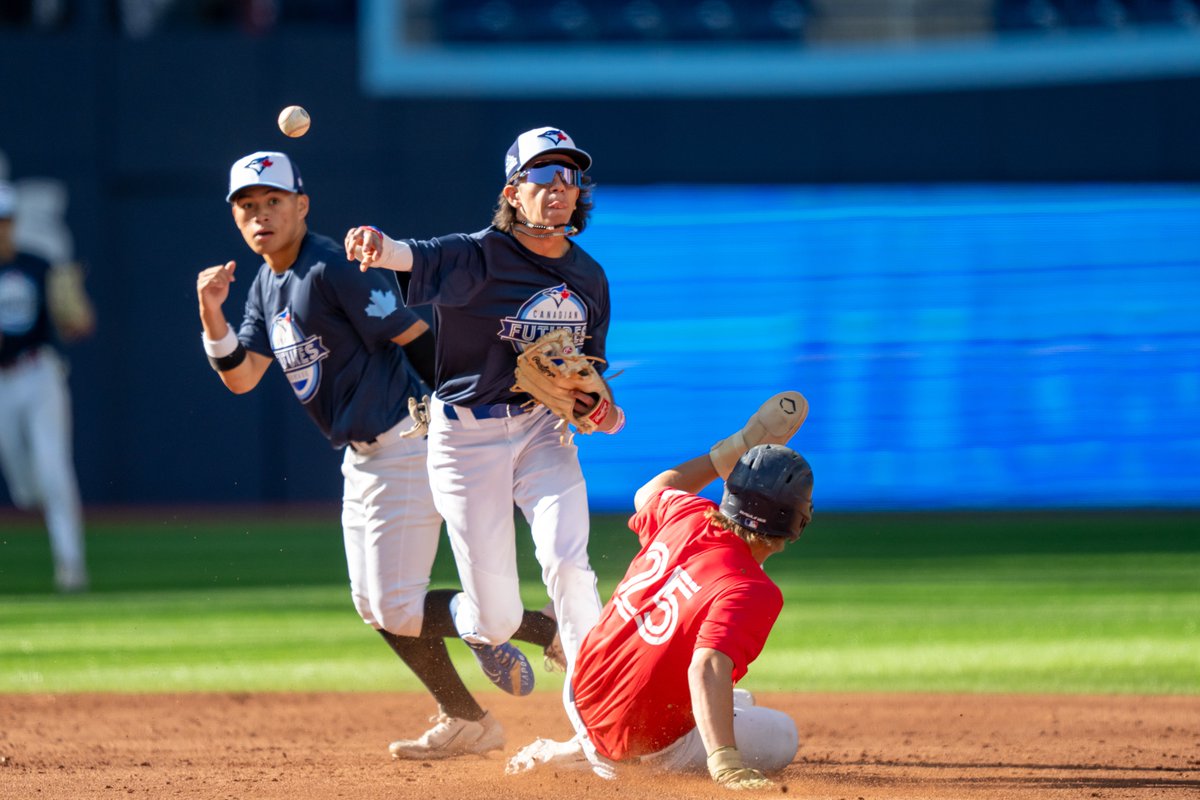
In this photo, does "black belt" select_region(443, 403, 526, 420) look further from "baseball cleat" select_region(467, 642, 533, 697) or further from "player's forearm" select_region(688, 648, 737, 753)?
"player's forearm" select_region(688, 648, 737, 753)

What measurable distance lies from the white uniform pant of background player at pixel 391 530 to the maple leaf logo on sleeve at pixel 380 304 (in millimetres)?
350

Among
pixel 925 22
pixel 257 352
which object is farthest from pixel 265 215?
pixel 925 22

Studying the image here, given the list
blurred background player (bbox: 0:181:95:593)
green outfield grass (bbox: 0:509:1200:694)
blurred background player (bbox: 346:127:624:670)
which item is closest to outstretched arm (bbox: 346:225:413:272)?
blurred background player (bbox: 346:127:624:670)

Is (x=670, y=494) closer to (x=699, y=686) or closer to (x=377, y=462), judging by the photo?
(x=699, y=686)

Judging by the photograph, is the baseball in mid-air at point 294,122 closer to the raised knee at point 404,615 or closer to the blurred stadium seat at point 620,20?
the raised knee at point 404,615

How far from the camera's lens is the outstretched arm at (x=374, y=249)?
4.36m

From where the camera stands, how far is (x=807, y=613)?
349 inches

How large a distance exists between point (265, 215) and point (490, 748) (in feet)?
6.12

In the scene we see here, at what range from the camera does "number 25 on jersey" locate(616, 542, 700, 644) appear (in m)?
4.06

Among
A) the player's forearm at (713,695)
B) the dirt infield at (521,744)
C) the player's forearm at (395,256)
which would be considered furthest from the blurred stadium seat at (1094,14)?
the player's forearm at (713,695)

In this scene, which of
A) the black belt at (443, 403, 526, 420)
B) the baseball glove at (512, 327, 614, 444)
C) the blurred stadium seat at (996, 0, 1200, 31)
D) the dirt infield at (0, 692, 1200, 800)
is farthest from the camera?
the blurred stadium seat at (996, 0, 1200, 31)

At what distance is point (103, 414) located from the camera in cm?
1512

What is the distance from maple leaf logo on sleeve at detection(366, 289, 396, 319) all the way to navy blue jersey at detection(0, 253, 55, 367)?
498 cm

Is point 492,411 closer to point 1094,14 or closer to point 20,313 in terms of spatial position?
point 20,313
